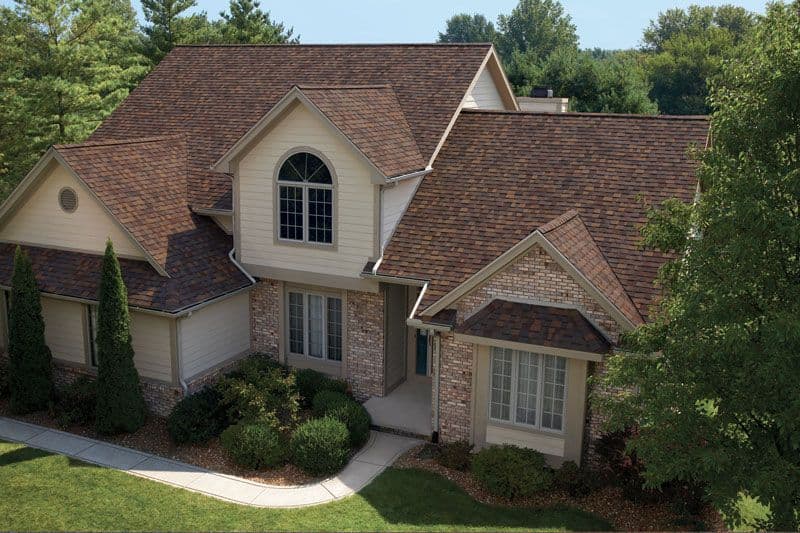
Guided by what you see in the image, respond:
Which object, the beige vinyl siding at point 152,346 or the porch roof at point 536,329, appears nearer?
the porch roof at point 536,329

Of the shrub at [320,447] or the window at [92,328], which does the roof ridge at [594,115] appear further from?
the window at [92,328]

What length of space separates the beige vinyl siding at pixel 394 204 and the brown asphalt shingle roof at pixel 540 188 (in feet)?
0.74

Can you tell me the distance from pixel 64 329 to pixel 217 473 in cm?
694

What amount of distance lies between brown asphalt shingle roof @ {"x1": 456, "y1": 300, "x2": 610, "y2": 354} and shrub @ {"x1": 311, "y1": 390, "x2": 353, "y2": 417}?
150 inches

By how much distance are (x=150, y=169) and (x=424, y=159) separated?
314 inches

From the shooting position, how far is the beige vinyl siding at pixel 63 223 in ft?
62.2

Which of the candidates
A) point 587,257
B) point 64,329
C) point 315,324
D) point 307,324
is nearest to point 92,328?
point 64,329

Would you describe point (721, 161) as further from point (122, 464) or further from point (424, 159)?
point (122, 464)

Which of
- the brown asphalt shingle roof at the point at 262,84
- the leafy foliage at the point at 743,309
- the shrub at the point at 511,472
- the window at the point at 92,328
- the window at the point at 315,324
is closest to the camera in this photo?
the leafy foliage at the point at 743,309

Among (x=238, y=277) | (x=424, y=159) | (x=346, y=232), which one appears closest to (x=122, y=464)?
(x=238, y=277)

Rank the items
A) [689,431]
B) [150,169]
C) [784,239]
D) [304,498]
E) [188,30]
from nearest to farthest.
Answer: [784,239] → [689,431] → [304,498] → [150,169] → [188,30]

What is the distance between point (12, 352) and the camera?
1823cm

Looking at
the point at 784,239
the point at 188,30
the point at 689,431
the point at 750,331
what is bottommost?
the point at 689,431

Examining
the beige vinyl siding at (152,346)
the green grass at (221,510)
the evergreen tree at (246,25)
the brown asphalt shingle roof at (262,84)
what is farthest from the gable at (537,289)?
the evergreen tree at (246,25)
